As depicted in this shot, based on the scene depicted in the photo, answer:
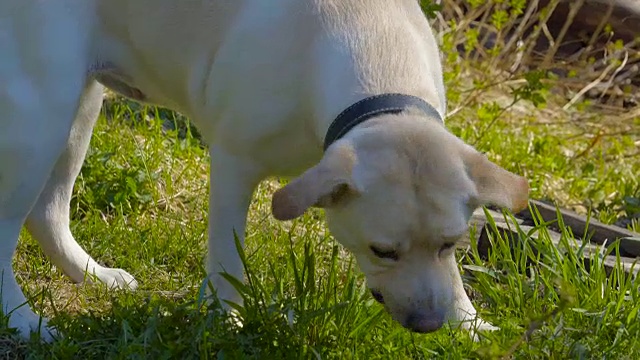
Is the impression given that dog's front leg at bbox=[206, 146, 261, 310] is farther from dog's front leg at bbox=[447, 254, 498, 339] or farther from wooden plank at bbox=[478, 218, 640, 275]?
wooden plank at bbox=[478, 218, 640, 275]

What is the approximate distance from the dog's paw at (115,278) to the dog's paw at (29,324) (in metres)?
0.40

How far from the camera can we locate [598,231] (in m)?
4.30

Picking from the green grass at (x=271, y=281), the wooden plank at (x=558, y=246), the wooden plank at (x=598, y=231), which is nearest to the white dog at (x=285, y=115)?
the green grass at (x=271, y=281)

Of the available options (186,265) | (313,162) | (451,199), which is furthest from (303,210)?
(186,265)

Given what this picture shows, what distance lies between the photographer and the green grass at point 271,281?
292 centimetres

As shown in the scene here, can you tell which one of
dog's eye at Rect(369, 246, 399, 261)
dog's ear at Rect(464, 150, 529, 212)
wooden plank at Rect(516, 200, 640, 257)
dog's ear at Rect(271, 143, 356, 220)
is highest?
dog's ear at Rect(271, 143, 356, 220)

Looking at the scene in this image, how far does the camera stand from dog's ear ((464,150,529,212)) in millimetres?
2646

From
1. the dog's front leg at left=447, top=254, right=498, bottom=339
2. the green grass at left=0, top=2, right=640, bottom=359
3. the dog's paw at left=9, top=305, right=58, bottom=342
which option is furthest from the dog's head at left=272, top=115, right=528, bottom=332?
the dog's paw at left=9, top=305, right=58, bottom=342

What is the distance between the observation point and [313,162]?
121 inches

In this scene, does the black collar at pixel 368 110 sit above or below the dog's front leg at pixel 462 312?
above

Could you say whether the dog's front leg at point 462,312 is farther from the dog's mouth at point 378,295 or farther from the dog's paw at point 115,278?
the dog's paw at point 115,278

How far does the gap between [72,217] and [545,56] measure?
367cm

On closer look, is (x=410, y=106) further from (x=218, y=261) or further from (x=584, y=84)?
(x=584, y=84)

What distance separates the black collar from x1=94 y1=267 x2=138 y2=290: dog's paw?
1169mm
